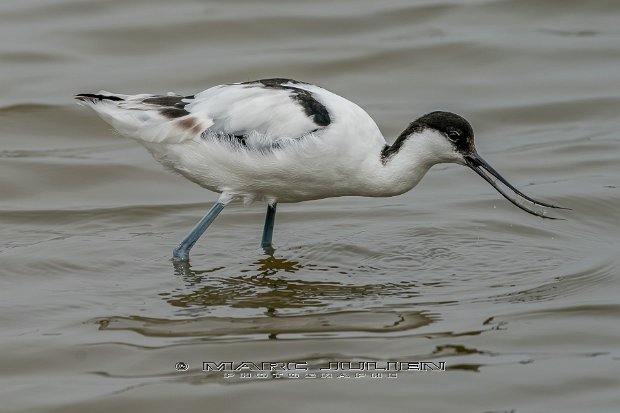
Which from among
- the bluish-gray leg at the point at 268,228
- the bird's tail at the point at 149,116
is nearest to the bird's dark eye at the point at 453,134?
the bluish-gray leg at the point at 268,228

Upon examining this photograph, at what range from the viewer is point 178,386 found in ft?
22.0

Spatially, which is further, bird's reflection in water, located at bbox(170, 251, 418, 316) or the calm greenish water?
bird's reflection in water, located at bbox(170, 251, 418, 316)

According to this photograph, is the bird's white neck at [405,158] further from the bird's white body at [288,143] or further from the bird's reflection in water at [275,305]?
the bird's reflection in water at [275,305]

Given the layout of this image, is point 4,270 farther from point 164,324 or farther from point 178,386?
point 178,386

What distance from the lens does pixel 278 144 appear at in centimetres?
838

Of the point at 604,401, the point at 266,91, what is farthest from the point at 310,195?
the point at 604,401

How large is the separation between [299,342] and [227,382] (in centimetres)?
69

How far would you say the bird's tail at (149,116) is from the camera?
28.2 feet

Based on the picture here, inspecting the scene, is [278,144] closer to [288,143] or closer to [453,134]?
[288,143]

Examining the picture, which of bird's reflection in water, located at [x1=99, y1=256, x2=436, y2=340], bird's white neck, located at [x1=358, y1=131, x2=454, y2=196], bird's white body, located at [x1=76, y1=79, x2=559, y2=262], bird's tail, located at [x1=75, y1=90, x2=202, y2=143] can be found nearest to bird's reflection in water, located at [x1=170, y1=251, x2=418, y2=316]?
bird's reflection in water, located at [x1=99, y1=256, x2=436, y2=340]

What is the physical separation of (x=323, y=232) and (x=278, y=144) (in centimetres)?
159

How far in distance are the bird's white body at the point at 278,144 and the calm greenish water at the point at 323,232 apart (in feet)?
2.14

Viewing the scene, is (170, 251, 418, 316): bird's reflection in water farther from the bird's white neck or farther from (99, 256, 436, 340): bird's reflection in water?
the bird's white neck

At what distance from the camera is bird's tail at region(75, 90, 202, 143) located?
860 cm
